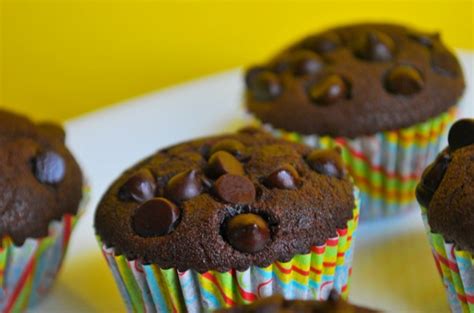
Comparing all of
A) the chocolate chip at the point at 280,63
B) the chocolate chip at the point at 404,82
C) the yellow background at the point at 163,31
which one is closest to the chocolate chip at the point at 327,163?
the chocolate chip at the point at 404,82

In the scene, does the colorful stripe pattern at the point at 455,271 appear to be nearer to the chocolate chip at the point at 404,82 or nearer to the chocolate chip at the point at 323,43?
the chocolate chip at the point at 404,82

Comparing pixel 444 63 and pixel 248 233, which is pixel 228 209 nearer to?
pixel 248 233

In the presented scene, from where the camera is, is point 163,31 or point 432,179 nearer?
point 432,179

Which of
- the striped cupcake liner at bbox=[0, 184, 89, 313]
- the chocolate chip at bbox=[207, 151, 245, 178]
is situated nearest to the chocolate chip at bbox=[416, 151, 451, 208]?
the chocolate chip at bbox=[207, 151, 245, 178]

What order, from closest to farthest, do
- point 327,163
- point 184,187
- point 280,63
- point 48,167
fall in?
1. point 184,187
2. point 327,163
3. point 48,167
4. point 280,63

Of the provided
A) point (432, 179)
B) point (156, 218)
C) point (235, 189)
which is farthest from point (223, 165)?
point (432, 179)

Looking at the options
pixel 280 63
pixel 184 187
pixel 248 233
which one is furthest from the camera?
pixel 280 63

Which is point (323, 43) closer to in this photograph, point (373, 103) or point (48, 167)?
point (373, 103)

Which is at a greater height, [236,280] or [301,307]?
[301,307]

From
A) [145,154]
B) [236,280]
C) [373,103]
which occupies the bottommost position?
[145,154]
